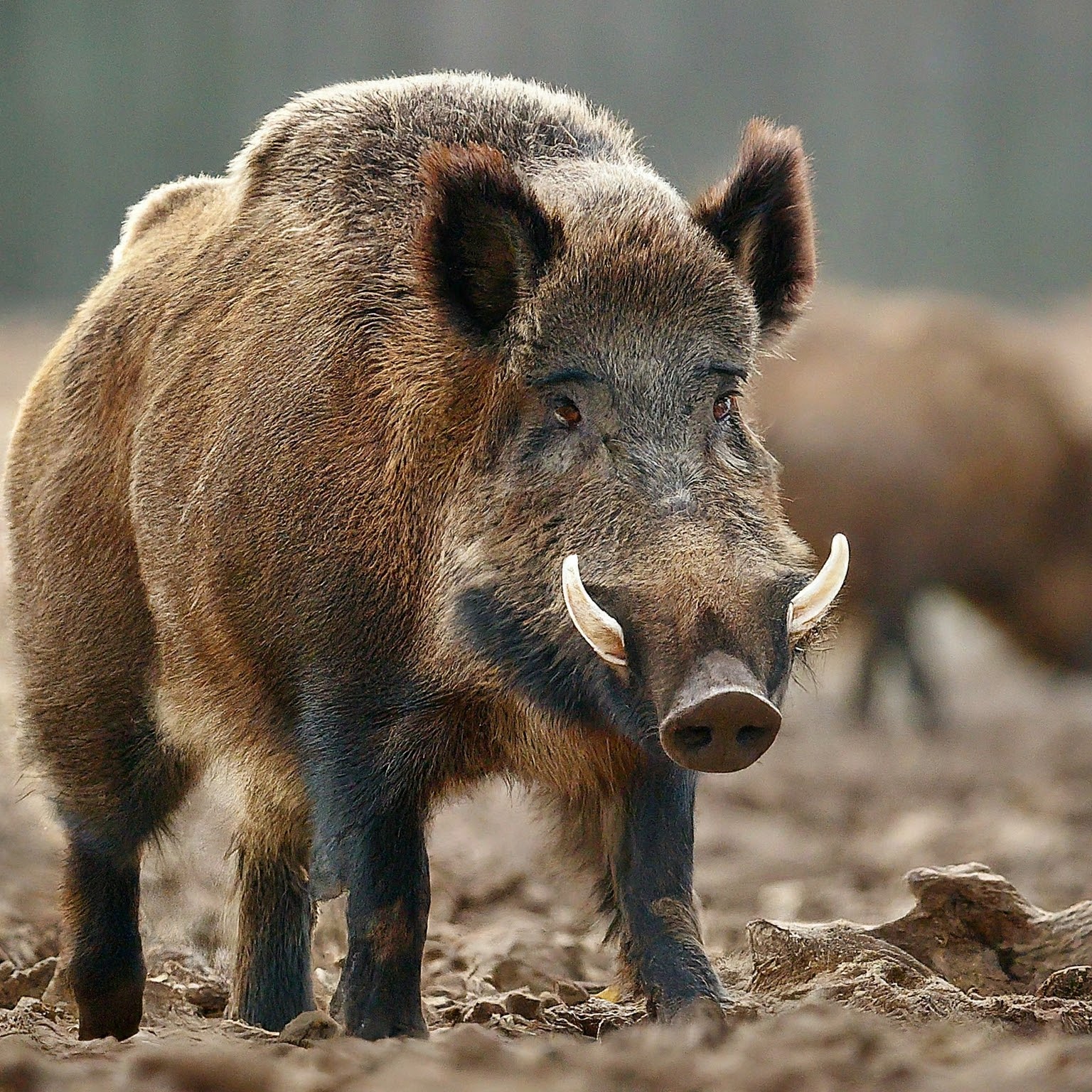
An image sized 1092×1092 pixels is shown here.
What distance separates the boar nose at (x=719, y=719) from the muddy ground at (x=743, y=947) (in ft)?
1.42

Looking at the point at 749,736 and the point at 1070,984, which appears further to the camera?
the point at 1070,984

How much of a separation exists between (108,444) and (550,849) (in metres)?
1.44

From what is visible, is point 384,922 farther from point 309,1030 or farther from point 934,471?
point 934,471

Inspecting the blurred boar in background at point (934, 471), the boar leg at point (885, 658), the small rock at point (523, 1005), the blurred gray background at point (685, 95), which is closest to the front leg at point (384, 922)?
the small rock at point (523, 1005)

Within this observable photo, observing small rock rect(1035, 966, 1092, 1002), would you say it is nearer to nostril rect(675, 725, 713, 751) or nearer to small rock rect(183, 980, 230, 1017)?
nostril rect(675, 725, 713, 751)

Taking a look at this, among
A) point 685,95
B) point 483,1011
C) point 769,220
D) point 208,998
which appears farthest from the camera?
point 685,95

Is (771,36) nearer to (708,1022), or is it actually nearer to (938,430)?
(938,430)

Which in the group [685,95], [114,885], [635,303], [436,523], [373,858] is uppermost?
[685,95]

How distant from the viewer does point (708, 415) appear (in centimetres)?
349

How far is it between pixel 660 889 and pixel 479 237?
1.37 m

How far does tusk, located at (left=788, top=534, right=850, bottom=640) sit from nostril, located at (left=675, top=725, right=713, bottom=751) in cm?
33

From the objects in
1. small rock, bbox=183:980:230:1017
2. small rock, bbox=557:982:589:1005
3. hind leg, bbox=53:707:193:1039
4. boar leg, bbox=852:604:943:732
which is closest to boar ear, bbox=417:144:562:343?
hind leg, bbox=53:707:193:1039

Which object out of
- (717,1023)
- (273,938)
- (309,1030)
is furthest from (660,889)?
(273,938)

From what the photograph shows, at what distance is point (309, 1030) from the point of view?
127 inches
